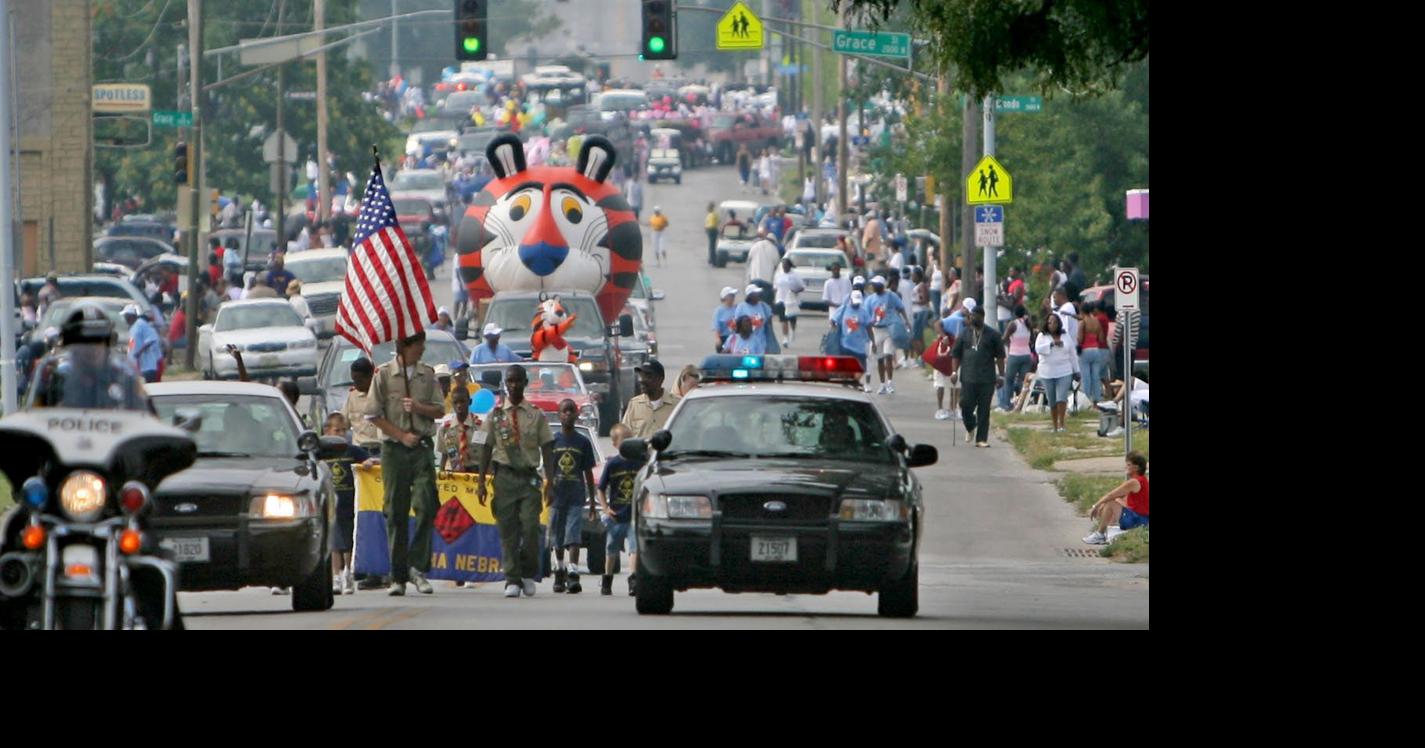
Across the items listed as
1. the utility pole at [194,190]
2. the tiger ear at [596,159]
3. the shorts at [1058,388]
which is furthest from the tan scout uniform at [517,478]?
the utility pole at [194,190]

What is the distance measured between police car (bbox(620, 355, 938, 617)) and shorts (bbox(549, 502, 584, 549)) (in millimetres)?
2999

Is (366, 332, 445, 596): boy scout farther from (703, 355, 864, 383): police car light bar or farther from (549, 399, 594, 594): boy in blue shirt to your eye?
(703, 355, 864, 383): police car light bar

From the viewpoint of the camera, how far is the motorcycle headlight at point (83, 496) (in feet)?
39.5

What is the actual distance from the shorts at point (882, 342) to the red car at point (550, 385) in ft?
26.8

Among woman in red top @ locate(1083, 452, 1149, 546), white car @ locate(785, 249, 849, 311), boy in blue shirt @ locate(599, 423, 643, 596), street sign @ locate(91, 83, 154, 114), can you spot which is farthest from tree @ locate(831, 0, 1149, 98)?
white car @ locate(785, 249, 849, 311)

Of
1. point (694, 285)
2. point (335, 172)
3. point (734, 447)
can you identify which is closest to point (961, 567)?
point (734, 447)

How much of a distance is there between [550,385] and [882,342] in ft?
30.5

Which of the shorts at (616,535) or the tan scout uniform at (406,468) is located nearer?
the tan scout uniform at (406,468)

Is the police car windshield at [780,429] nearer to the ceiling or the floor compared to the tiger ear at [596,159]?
nearer to the floor

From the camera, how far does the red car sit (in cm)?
2875

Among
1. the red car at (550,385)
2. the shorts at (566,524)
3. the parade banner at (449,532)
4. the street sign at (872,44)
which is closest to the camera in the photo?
the parade banner at (449,532)

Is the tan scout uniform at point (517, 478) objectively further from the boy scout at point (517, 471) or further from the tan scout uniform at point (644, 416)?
the tan scout uniform at point (644, 416)

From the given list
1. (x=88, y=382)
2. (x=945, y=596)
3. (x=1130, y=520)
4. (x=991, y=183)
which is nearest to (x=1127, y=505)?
(x=1130, y=520)

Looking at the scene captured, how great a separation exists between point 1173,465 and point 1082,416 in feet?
73.8
